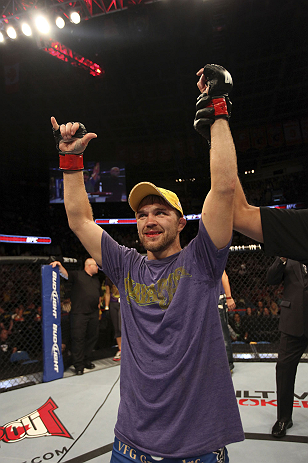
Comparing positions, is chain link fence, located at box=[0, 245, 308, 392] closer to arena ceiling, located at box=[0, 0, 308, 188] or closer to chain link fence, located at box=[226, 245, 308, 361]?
chain link fence, located at box=[226, 245, 308, 361]

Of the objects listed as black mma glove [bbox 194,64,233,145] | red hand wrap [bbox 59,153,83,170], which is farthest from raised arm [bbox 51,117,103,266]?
black mma glove [bbox 194,64,233,145]

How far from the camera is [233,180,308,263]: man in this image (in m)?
1.19

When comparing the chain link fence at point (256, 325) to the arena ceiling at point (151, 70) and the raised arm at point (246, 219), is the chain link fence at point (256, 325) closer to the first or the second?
Answer: the raised arm at point (246, 219)

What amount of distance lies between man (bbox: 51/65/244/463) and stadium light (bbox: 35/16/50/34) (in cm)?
741

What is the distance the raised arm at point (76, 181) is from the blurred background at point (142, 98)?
6.87 meters

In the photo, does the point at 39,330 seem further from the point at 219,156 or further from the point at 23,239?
the point at 23,239

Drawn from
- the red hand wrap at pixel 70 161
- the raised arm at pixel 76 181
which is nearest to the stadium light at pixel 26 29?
the raised arm at pixel 76 181

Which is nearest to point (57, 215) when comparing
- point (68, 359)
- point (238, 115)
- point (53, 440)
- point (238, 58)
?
point (238, 115)

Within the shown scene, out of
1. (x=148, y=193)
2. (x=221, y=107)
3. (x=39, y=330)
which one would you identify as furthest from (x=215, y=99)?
(x=39, y=330)

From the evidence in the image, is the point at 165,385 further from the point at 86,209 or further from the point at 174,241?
the point at 86,209

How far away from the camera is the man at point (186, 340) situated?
101cm

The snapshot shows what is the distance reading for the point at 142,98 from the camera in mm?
13289

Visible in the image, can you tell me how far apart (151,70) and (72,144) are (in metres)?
11.5

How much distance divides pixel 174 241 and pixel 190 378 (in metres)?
0.51
